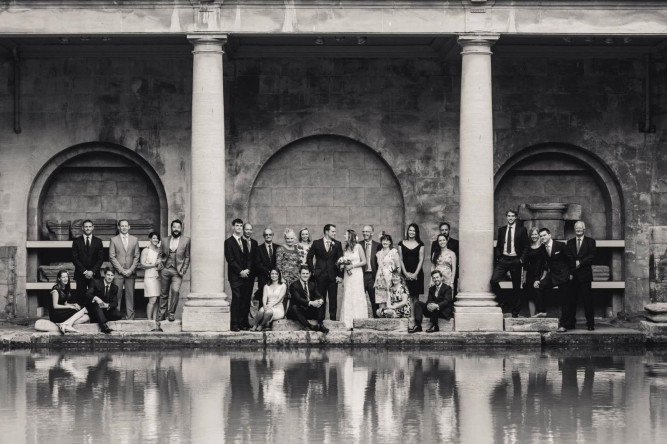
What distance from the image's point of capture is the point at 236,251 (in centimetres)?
2417

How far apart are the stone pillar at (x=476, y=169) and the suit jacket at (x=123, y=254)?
663cm

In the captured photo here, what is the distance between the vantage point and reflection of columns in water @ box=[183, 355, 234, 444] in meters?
13.6

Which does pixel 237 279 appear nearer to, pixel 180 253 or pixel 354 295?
pixel 180 253

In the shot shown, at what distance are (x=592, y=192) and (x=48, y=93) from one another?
1298 centimetres

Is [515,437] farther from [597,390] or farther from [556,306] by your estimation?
[556,306]

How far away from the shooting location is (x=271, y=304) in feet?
77.6

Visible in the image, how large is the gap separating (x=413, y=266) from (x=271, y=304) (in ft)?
10.2

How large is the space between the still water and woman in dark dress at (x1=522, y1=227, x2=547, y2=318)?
2541mm

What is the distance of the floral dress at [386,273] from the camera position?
78.1ft

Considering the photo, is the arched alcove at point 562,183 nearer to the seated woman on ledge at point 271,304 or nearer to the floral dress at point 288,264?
the floral dress at point 288,264

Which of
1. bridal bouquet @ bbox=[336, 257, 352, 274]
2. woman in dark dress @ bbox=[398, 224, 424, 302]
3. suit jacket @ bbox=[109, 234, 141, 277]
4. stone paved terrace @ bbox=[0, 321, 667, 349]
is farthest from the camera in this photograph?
suit jacket @ bbox=[109, 234, 141, 277]

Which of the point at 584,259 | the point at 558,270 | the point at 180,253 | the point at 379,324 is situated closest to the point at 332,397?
the point at 379,324

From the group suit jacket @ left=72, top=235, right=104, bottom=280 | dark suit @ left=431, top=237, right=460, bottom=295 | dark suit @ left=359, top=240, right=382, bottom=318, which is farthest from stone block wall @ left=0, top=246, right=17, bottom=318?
dark suit @ left=431, top=237, right=460, bottom=295

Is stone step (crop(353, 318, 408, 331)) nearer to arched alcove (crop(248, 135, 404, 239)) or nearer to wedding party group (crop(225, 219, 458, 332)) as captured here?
wedding party group (crop(225, 219, 458, 332))
